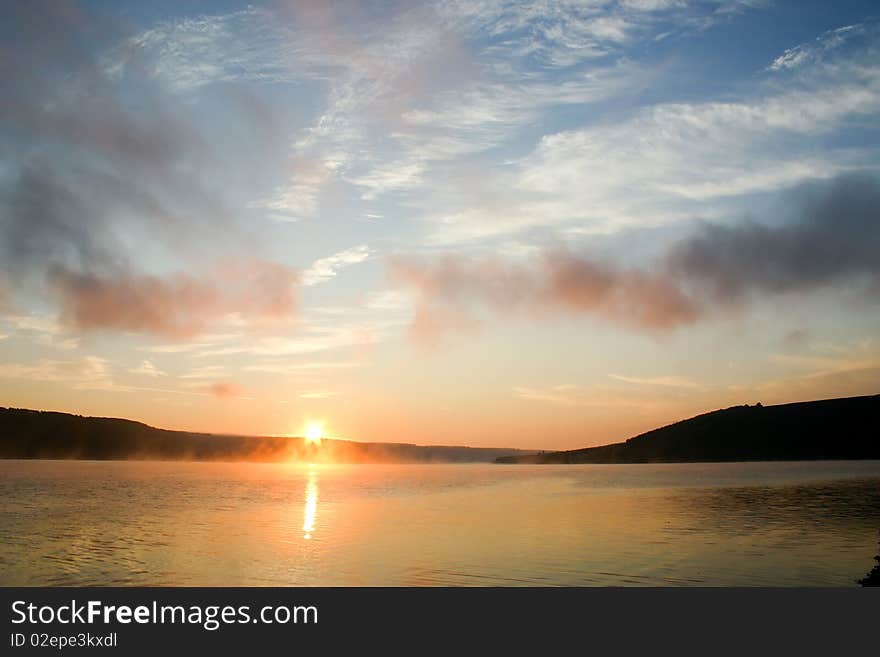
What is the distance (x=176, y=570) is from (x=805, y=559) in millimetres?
38305

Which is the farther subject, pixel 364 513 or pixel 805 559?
pixel 364 513

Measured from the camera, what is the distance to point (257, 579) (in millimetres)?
39250

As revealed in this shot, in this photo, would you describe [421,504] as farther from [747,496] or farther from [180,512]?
[747,496]
